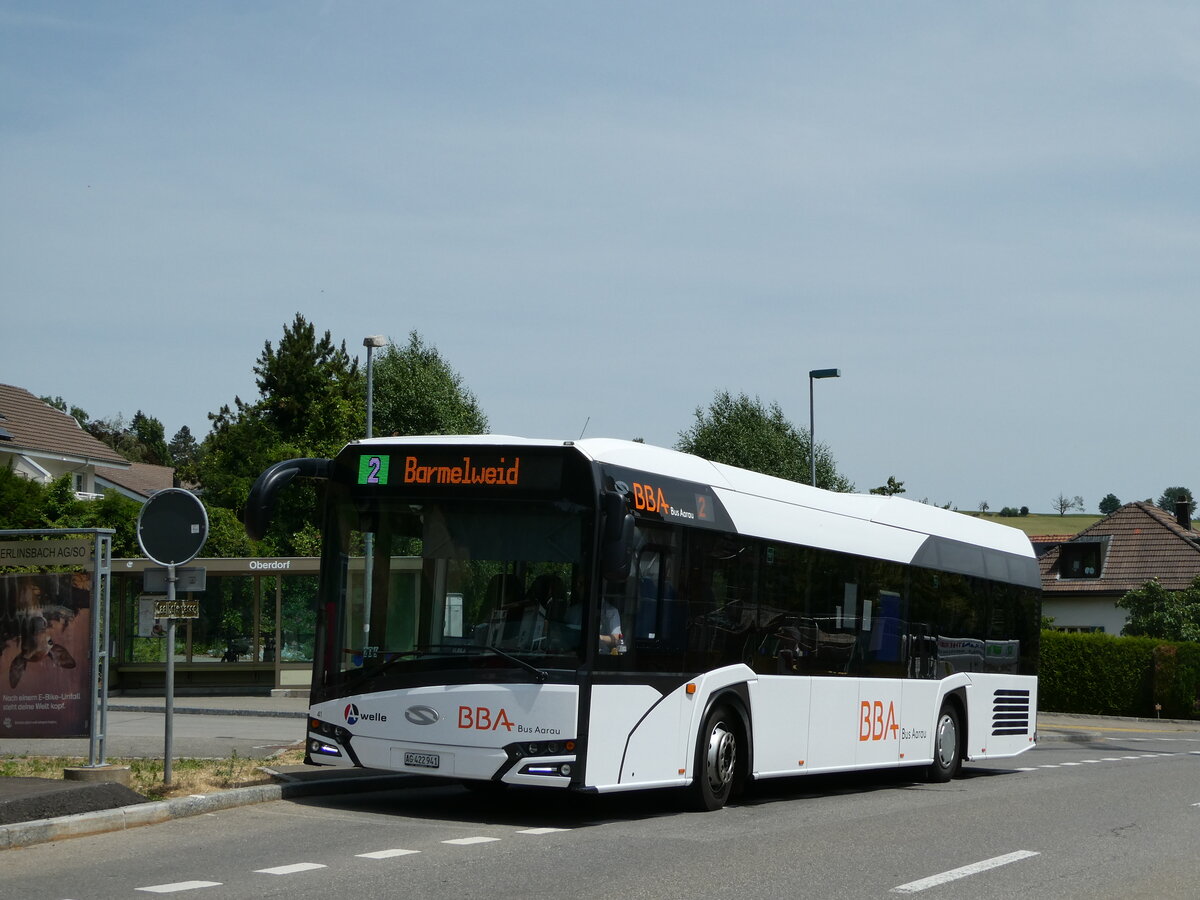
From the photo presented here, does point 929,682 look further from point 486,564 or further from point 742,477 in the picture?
point 486,564

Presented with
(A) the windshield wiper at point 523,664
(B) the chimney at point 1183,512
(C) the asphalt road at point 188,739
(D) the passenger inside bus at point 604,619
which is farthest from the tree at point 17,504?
(B) the chimney at point 1183,512

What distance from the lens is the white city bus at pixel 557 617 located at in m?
11.1

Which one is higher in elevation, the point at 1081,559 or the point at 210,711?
the point at 1081,559

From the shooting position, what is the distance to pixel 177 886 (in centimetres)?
820

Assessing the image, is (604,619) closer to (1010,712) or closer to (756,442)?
(1010,712)

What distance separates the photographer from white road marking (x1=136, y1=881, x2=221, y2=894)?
8.03 meters

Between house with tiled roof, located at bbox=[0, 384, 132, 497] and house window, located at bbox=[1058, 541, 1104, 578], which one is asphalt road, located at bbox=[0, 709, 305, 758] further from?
house window, located at bbox=[1058, 541, 1104, 578]

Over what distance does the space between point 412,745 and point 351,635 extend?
1.01 metres

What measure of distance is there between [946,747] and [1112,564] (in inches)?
1865

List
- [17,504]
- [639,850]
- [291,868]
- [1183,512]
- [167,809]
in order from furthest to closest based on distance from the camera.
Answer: [1183,512] → [17,504] → [167,809] → [639,850] → [291,868]

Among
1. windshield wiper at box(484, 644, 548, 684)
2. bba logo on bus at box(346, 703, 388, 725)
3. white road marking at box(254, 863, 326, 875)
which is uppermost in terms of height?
windshield wiper at box(484, 644, 548, 684)

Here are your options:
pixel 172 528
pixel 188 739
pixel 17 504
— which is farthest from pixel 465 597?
pixel 17 504

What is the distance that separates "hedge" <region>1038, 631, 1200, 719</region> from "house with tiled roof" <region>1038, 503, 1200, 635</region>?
18.5 meters

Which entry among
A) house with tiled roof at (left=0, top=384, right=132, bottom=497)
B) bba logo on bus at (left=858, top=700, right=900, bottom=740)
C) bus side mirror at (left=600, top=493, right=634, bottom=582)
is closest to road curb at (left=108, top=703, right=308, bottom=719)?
bba logo on bus at (left=858, top=700, right=900, bottom=740)
